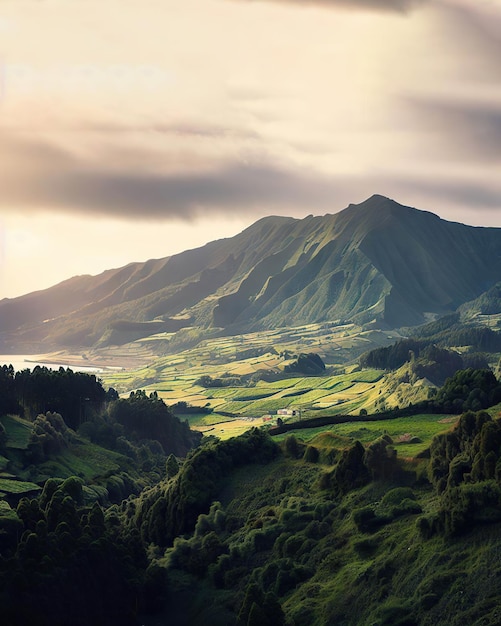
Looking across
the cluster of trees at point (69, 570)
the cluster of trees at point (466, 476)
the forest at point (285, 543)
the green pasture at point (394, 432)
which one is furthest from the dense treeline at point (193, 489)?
the cluster of trees at point (466, 476)

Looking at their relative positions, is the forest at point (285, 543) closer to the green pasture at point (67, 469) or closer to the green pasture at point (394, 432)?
the green pasture at point (394, 432)

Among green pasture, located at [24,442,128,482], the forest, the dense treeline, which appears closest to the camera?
the forest

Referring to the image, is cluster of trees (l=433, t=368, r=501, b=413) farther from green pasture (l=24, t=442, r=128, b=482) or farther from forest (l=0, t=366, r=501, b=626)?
green pasture (l=24, t=442, r=128, b=482)

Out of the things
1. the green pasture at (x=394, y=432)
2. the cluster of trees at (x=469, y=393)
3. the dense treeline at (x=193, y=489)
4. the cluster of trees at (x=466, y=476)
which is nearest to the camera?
the cluster of trees at (x=466, y=476)

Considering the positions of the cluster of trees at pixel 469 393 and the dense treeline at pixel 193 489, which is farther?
the cluster of trees at pixel 469 393

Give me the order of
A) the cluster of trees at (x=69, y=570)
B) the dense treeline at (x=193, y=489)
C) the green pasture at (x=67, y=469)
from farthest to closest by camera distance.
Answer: the green pasture at (x=67, y=469), the dense treeline at (x=193, y=489), the cluster of trees at (x=69, y=570)

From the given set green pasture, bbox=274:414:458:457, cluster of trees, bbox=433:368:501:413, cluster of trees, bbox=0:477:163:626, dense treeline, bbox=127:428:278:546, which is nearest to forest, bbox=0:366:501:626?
cluster of trees, bbox=0:477:163:626

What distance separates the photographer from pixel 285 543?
11569cm

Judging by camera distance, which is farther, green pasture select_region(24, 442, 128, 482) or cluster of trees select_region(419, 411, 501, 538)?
green pasture select_region(24, 442, 128, 482)

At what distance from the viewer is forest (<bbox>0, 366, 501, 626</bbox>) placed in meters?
93.1

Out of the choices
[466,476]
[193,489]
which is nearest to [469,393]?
[193,489]

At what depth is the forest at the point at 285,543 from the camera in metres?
93.1

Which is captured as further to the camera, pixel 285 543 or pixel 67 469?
pixel 67 469

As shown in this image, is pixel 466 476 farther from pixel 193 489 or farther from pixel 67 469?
pixel 67 469
